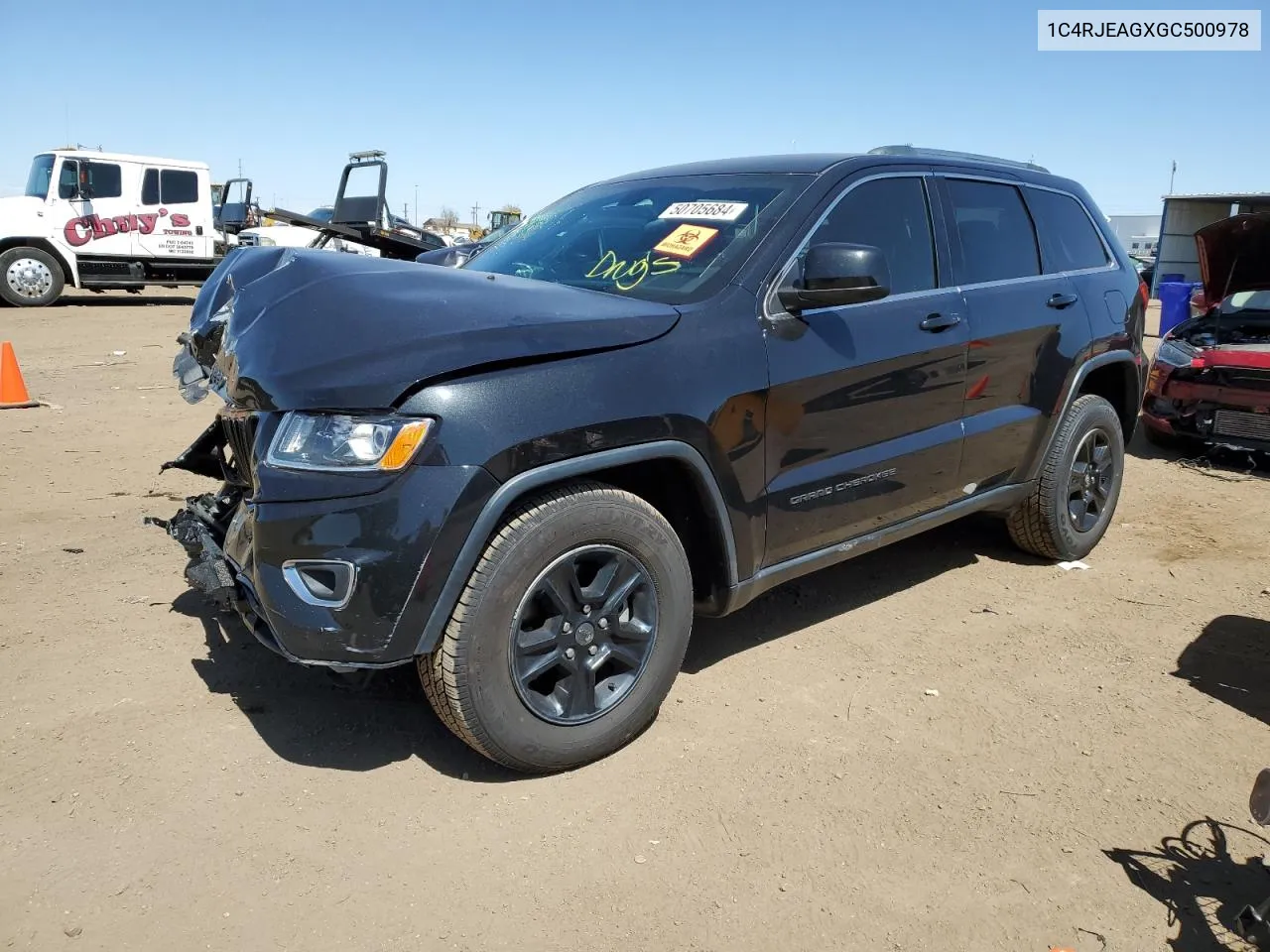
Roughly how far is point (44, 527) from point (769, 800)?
3.97 meters

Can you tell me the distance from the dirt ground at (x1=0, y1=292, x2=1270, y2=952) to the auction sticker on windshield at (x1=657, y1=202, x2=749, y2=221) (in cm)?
164

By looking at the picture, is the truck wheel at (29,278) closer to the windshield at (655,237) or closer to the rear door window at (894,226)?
the windshield at (655,237)

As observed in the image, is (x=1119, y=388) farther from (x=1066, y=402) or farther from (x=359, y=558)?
(x=359, y=558)

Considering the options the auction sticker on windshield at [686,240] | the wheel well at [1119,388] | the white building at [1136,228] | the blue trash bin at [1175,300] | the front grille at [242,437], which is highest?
the white building at [1136,228]

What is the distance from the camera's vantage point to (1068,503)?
4.70 m

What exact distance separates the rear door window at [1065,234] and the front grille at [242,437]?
3516mm

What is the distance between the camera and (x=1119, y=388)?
4965 millimetres

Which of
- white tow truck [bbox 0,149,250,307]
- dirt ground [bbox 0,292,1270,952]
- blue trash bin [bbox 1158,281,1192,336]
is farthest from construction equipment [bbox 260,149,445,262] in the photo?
blue trash bin [bbox 1158,281,1192,336]

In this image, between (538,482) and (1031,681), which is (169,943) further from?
(1031,681)

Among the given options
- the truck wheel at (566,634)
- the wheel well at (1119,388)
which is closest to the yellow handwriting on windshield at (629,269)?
the truck wheel at (566,634)

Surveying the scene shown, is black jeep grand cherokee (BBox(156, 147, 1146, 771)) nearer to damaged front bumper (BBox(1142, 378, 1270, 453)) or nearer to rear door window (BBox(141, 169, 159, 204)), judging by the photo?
damaged front bumper (BBox(1142, 378, 1270, 453))

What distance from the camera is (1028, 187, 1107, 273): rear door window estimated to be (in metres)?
4.44

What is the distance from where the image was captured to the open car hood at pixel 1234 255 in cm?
668

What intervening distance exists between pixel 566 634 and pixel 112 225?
16092 millimetres
